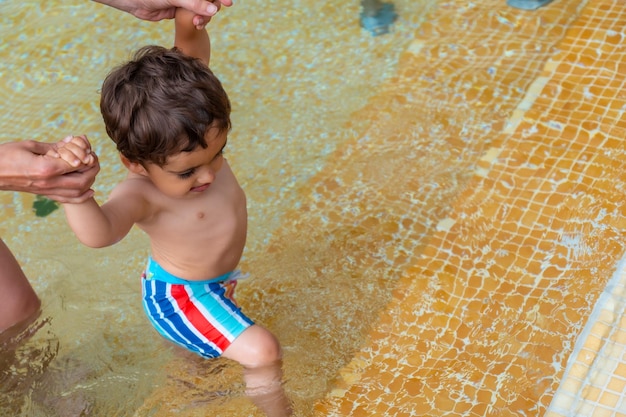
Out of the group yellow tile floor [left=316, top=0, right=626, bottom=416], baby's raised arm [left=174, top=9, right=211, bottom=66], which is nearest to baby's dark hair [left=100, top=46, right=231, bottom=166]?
baby's raised arm [left=174, top=9, right=211, bottom=66]

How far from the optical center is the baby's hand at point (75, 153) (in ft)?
6.36

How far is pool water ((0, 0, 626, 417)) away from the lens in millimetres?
2924

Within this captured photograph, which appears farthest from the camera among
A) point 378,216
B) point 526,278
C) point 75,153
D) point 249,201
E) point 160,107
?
point 249,201

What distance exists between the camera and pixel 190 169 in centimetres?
230

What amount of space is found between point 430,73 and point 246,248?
144 centimetres

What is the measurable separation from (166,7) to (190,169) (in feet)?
1.86

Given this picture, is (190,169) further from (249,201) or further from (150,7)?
(249,201)

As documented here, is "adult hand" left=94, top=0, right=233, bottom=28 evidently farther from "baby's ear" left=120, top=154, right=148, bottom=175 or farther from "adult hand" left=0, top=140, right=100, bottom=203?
"adult hand" left=0, top=140, right=100, bottom=203

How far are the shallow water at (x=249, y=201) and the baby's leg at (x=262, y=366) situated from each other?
0.17ft

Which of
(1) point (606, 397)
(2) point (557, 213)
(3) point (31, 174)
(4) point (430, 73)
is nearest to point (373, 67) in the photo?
(4) point (430, 73)

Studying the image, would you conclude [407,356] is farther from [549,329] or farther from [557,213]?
[557,213]

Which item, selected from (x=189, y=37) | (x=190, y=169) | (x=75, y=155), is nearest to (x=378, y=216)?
(x=189, y=37)

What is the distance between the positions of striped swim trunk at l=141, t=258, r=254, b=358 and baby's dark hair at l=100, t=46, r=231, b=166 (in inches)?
21.3

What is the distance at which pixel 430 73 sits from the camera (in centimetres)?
418
